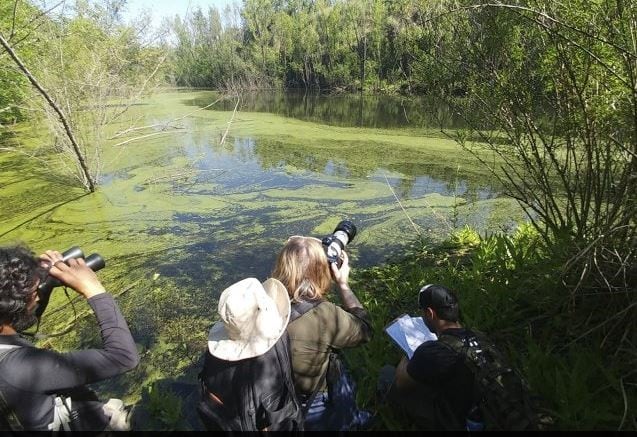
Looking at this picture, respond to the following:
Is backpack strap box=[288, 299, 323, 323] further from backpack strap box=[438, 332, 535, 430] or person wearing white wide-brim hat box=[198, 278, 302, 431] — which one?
backpack strap box=[438, 332, 535, 430]

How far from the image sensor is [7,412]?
104cm

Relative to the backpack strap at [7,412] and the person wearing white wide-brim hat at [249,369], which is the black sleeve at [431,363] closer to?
the person wearing white wide-brim hat at [249,369]

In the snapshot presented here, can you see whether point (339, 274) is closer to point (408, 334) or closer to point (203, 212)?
point (408, 334)

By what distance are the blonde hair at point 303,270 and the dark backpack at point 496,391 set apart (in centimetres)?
50

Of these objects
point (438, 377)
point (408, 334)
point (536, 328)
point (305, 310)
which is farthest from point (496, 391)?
point (536, 328)

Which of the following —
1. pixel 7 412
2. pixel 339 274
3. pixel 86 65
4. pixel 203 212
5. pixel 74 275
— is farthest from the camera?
pixel 86 65

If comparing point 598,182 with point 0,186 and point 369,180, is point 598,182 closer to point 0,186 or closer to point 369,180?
point 369,180

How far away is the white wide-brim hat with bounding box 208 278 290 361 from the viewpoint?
4.09 ft

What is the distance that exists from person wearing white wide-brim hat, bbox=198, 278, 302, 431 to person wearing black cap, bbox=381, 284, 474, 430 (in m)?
0.51

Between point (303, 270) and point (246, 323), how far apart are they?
351mm

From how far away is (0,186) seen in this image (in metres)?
7.40

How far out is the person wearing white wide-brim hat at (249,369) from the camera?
1.26 metres

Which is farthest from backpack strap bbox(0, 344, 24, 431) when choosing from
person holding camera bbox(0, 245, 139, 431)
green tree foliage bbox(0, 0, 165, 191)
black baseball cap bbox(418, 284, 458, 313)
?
green tree foliage bbox(0, 0, 165, 191)

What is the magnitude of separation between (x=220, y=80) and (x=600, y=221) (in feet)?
133
